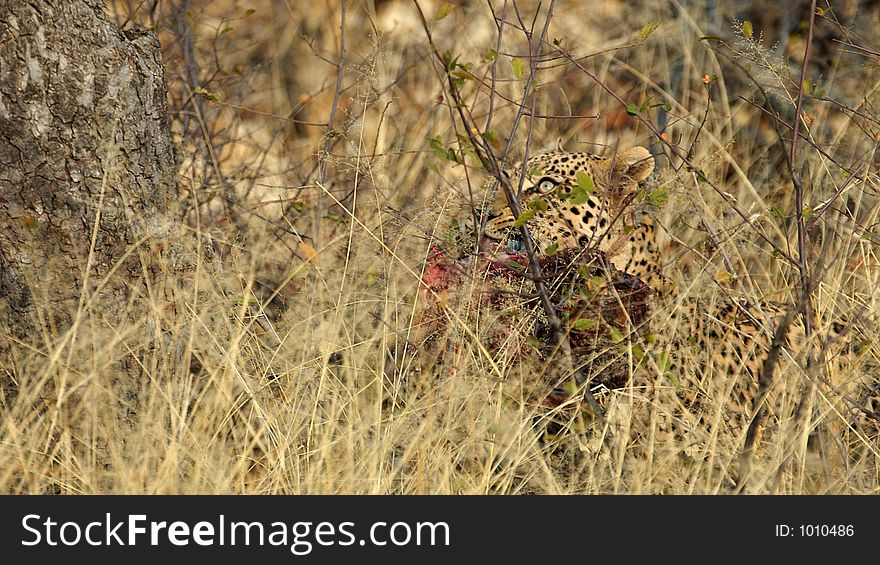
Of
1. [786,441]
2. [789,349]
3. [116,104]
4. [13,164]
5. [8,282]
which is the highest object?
[116,104]

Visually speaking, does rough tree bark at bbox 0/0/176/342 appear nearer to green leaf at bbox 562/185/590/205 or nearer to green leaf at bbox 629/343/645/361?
green leaf at bbox 562/185/590/205

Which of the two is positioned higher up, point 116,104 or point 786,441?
point 116,104

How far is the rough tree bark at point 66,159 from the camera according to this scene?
117 inches

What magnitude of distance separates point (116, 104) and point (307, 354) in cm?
95

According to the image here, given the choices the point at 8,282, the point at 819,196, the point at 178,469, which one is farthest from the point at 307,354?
the point at 819,196

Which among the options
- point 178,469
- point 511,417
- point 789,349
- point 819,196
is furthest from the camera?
point 819,196

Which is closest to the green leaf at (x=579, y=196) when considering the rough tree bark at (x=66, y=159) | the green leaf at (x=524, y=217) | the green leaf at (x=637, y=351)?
the green leaf at (x=524, y=217)

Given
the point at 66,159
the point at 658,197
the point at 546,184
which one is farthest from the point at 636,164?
the point at 66,159

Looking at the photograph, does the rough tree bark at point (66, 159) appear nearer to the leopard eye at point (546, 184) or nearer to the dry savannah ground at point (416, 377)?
the dry savannah ground at point (416, 377)

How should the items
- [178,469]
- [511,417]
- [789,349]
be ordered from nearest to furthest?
[178,469], [511,417], [789,349]

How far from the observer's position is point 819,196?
4.23 m

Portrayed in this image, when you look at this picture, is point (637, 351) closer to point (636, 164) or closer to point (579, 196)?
point (579, 196)

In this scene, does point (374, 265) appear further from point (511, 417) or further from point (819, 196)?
point (819, 196)

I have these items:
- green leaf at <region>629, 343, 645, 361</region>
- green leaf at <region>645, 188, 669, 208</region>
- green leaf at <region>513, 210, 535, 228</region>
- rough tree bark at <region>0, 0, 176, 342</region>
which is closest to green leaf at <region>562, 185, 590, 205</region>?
green leaf at <region>513, 210, 535, 228</region>
